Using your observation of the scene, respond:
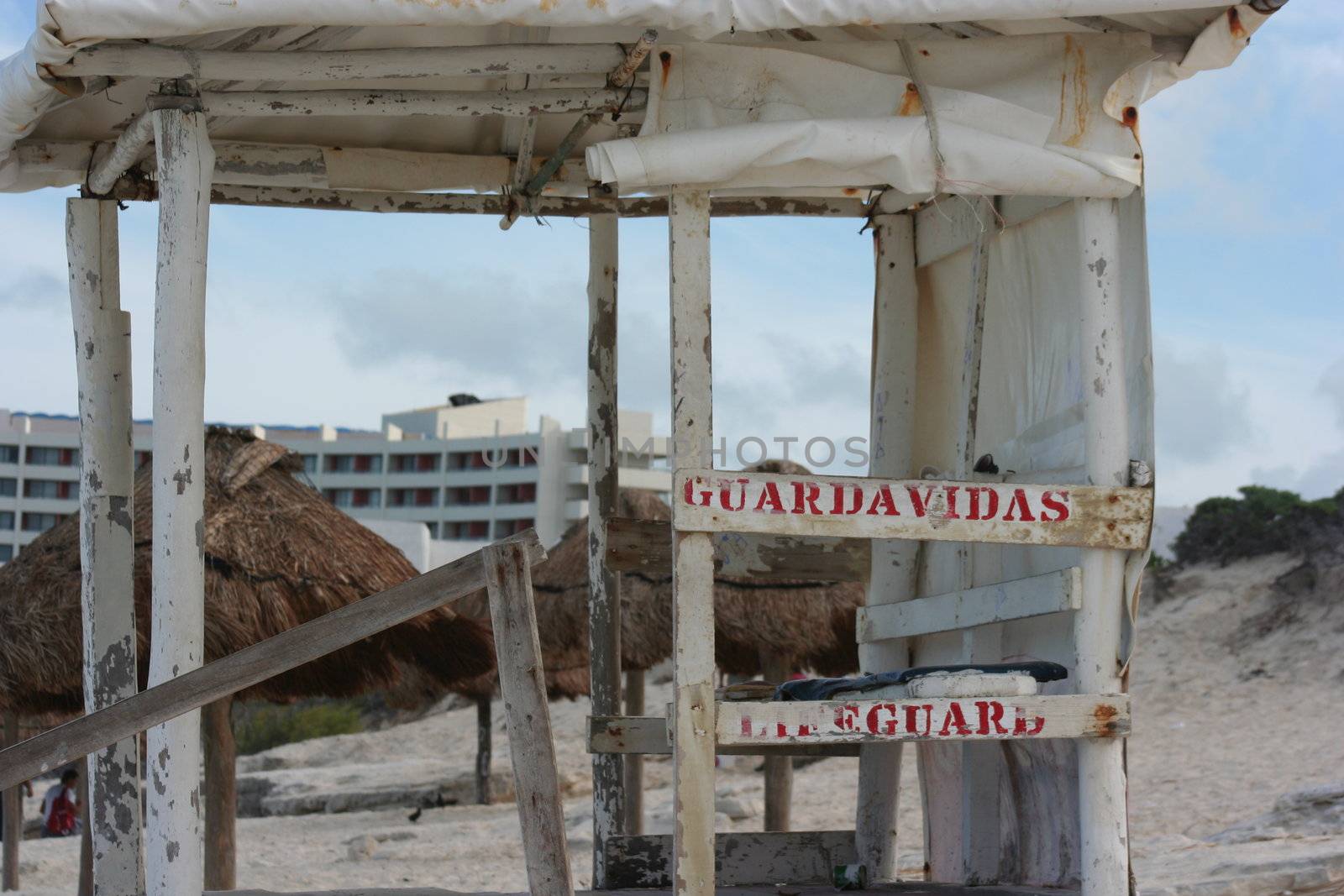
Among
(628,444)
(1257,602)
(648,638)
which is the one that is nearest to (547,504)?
(1257,602)

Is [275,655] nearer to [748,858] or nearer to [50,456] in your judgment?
[748,858]

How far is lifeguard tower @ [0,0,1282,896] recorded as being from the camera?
4.11 meters

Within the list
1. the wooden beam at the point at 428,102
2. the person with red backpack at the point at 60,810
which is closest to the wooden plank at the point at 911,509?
the wooden beam at the point at 428,102

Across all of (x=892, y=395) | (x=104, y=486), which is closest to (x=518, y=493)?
(x=892, y=395)

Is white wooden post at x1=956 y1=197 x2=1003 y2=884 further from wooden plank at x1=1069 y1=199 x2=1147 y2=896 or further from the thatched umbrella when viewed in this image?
the thatched umbrella

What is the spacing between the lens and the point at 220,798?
9727mm

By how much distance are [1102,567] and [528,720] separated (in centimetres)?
172

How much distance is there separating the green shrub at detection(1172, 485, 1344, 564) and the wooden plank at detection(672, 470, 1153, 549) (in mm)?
18320

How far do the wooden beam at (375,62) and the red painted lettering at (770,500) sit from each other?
1425 mm

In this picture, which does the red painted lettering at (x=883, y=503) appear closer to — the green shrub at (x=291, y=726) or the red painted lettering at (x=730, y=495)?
the red painted lettering at (x=730, y=495)

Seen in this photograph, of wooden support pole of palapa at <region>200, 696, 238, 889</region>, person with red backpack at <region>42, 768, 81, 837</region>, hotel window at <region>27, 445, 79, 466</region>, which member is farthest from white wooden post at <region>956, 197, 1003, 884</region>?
hotel window at <region>27, 445, 79, 466</region>

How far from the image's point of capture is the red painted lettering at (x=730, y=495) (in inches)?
163

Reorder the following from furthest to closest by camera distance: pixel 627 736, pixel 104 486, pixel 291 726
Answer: pixel 291 726 → pixel 627 736 → pixel 104 486

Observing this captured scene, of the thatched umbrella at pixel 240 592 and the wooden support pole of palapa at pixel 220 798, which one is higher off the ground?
the thatched umbrella at pixel 240 592
